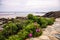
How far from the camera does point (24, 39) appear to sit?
193 inches

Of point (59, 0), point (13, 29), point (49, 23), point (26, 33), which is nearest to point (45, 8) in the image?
point (59, 0)

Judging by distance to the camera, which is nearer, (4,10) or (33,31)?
(33,31)

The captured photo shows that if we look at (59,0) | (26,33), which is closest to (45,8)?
(59,0)

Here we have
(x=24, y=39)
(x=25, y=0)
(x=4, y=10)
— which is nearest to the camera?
(x=24, y=39)

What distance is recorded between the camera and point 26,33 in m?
5.08

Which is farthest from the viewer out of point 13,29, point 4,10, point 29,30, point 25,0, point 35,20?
point 25,0

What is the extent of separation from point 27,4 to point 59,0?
323 cm

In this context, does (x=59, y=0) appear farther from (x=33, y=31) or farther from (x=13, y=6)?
(x=33, y=31)

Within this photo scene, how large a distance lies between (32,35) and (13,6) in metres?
11.6

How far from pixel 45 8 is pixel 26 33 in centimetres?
1040

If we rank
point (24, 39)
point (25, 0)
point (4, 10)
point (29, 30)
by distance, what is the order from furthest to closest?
point (25, 0), point (4, 10), point (29, 30), point (24, 39)

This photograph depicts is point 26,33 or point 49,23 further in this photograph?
point 49,23

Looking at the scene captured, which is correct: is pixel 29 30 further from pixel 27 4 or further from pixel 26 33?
pixel 27 4

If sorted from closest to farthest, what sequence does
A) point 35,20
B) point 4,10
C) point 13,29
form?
point 13,29 < point 35,20 < point 4,10
